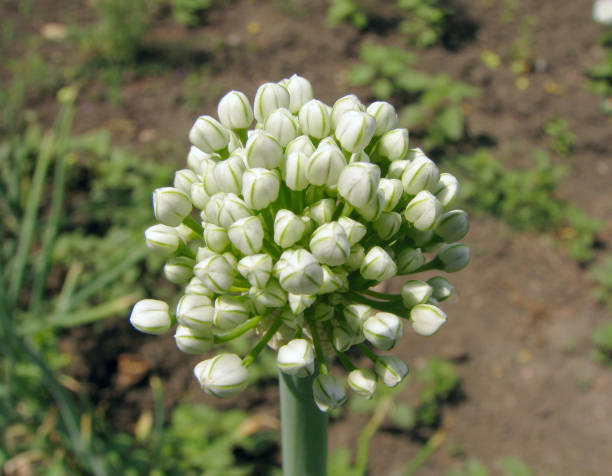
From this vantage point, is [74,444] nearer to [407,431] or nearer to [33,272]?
[33,272]

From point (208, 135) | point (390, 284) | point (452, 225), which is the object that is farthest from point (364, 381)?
point (390, 284)

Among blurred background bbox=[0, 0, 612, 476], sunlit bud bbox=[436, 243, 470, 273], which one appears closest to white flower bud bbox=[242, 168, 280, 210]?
sunlit bud bbox=[436, 243, 470, 273]

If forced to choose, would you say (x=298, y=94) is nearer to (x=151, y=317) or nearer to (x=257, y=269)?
(x=257, y=269)

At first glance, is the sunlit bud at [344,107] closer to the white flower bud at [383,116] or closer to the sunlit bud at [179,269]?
the white flower bud at [383,116]

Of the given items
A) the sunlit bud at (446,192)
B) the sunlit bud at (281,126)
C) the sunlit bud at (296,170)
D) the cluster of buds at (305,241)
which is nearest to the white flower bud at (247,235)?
the cluster of buds at (305,241)

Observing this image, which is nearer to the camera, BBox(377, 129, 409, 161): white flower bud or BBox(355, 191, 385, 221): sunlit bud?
BBox(355, 191, 385, 221): sunlit bud

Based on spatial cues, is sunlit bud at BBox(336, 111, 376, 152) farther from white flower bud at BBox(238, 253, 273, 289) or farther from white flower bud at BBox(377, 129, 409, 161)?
white flower bud at BBox(238, 253, 273, 289)
